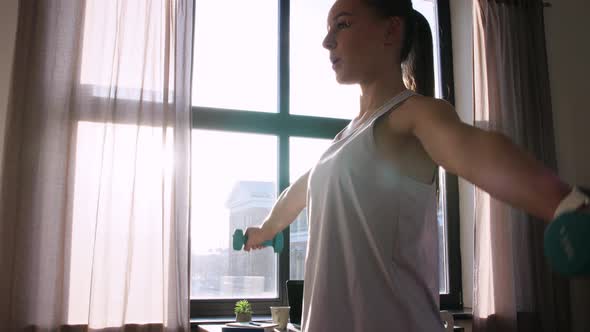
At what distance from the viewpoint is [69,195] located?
2.23 meters

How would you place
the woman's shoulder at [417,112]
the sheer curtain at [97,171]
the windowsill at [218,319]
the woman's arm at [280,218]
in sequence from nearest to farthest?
the woman's shoulder at [417,112] < the woman's arm at [280,218] < the sheer curtain at [97,171] < the windowsill at [218,319]

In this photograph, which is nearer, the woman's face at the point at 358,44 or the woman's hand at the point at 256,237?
the woman's face at the point at 358,44

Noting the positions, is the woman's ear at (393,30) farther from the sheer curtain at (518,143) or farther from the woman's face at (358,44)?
the sheer curtain at (518,143)

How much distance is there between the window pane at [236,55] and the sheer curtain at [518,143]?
3.83 feet

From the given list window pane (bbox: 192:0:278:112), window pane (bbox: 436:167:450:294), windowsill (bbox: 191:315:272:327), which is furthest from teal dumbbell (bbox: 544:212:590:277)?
window pane (bbox: 436:167:450:294)

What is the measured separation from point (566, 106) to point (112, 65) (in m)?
2.58

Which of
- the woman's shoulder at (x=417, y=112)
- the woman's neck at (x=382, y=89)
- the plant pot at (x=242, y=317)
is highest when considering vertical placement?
the woman's neck at (x=382, y=89)

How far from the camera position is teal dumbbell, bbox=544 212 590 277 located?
475 millimetres

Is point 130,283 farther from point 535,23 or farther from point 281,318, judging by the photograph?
point 535,23

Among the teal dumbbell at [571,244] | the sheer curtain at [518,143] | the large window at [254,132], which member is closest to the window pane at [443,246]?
the large window at [254,132]

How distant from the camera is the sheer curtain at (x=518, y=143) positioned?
283cm

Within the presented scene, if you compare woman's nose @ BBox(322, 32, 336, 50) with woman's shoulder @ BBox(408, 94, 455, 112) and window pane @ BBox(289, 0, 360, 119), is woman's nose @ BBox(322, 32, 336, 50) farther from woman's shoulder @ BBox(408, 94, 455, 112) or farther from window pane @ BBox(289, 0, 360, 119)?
window pane @ BBox(289, 0, 360, 119)

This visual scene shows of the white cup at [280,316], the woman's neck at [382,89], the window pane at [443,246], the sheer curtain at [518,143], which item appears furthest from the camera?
the window pane at [443,246]

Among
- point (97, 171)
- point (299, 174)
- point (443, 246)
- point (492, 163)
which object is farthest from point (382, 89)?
point (443, 246)
